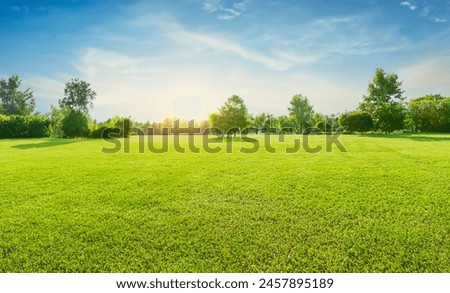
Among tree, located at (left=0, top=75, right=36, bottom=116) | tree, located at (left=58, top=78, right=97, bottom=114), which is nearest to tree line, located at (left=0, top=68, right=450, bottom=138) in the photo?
tree, located at (left=58, top=78, right=97, bottom=114)

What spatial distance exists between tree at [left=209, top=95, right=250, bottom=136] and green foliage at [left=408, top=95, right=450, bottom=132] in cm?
3314

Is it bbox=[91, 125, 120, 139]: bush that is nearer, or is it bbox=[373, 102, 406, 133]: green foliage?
bbox=[91, 125, 120, 139]: bush

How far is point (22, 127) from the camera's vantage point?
3953 centimetres

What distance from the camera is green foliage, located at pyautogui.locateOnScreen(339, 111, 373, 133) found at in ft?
134

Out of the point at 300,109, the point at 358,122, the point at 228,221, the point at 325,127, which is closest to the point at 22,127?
the point at 228,221

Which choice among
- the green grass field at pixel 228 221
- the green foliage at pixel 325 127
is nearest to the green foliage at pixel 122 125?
the green grass field at pixel 228 221

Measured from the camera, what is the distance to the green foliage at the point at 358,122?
40.8 metres

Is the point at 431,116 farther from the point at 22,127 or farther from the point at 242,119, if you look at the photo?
the point at 22,127

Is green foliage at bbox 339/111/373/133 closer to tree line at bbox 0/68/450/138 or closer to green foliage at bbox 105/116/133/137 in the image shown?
tree line at bbox 0/68/450/138

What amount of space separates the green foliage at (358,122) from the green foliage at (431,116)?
546 inches

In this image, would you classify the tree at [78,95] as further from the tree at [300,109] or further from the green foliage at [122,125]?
the tree at [300,109]

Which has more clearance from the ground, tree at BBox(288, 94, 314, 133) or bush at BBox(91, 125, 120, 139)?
tree at BBox(288, 94, 314, 133)

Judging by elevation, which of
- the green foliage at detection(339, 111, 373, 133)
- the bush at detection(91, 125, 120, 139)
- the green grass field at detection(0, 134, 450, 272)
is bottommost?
the green grass field at detection(0, 134, 450, 272)

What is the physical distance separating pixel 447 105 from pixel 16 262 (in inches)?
2381
